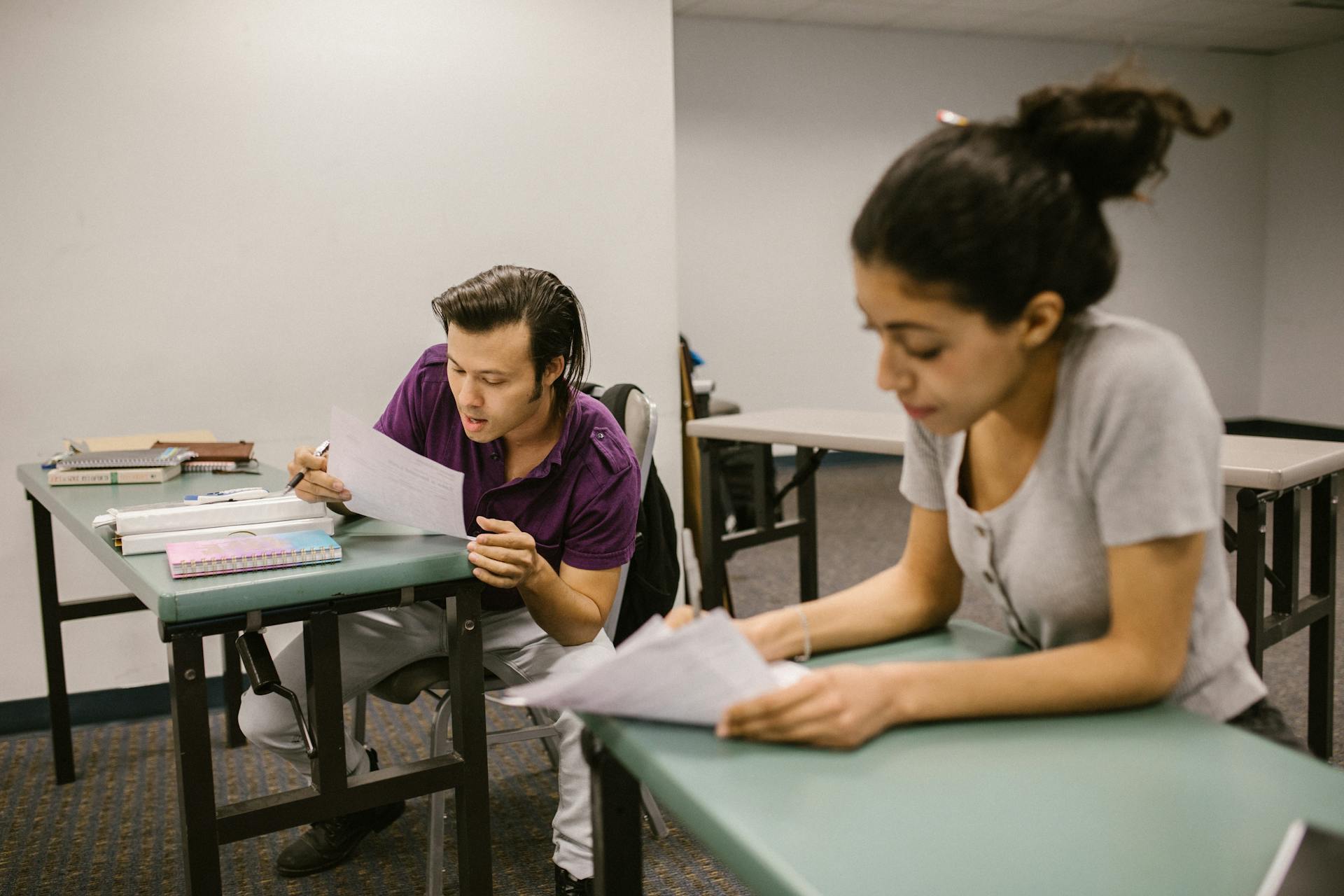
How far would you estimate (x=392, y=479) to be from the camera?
142 centimetres

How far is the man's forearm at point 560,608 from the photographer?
1.50 meters

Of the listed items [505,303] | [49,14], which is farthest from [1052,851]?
[49,14]

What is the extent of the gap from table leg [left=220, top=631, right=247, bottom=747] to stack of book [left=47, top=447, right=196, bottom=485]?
523 millimetres

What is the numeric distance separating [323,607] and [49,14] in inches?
74.8

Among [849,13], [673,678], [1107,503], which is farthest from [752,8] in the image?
[673,678]

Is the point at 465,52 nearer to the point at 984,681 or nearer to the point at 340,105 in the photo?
the point at 340,105

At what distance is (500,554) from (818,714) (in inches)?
28.7

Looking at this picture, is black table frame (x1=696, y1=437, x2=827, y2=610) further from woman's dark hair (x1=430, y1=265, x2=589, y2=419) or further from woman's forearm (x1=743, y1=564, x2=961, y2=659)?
woman's forearm (x1=743, y1=564, x2=961, y2=659)

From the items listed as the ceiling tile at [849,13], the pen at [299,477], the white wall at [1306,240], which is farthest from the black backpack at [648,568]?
the white wall at [1306,240]

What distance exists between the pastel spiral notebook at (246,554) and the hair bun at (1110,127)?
0.98 m

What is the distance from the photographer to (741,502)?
4.33 m

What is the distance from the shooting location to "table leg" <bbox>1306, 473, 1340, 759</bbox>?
2193 millimetres

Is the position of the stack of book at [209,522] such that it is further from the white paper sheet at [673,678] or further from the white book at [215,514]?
the white paper sheet at [673,678]

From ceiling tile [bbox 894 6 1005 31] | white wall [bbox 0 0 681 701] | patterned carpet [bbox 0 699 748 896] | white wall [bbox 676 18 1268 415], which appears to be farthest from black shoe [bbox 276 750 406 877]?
ceiling tile [bbox 894 6 1005 31]
